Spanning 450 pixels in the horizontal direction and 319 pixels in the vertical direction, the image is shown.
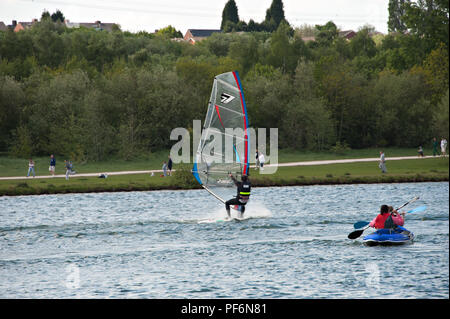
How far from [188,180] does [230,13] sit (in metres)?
142

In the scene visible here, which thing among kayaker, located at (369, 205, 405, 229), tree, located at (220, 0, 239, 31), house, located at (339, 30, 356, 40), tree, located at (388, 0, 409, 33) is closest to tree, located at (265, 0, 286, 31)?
tree, located at (220, 0, 239, 31)

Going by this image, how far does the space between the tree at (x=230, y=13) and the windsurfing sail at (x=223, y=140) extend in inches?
5984

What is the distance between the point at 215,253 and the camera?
2544cm

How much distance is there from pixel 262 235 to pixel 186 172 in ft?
57.6

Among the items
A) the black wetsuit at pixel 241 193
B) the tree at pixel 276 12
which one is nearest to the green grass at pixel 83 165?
the black wetsuit at pixel 241 193

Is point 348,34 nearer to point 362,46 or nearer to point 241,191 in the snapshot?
point 362,46

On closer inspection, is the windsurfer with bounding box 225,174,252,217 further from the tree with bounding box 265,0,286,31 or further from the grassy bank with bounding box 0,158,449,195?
the tree with bounding box 265,0,286,31

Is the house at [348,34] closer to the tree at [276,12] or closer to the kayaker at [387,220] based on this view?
the tree at [276,12]

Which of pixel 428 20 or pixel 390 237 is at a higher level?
pixel 428 20

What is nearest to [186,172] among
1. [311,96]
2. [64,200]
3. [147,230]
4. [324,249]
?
[64,200]

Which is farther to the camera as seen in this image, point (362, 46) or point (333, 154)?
point (362, 46)

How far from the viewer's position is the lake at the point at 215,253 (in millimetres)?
21031

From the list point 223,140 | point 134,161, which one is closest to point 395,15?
point 134,161

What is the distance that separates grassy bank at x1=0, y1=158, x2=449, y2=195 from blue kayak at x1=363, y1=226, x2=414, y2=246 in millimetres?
19835
